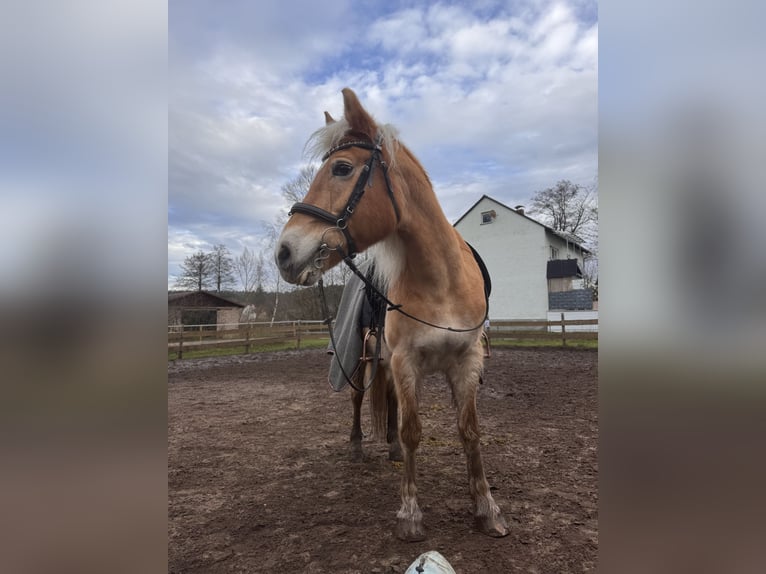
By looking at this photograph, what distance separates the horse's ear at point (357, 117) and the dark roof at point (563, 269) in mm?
23396

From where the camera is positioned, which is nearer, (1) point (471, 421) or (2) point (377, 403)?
(1) point (471, 421)

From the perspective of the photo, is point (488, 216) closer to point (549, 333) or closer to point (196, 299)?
point (549, 333)

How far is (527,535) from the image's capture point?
236 centimetres

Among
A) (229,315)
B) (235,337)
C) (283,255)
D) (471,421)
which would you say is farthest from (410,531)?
(229,315)

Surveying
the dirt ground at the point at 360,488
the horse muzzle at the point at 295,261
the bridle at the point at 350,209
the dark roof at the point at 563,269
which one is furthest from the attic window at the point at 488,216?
the horse muzzle at the point at 295,261

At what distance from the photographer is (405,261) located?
258cm

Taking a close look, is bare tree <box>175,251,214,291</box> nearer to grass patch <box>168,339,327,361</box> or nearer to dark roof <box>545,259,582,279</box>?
grass patch <box>168,339,327,361</box>

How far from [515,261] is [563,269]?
3324mm

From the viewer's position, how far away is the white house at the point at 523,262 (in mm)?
22375

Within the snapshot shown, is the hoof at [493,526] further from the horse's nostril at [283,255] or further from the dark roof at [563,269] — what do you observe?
the dark roof at [563,269]

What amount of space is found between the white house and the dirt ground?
53.9 ft

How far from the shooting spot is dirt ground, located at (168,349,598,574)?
2215 millimetres
